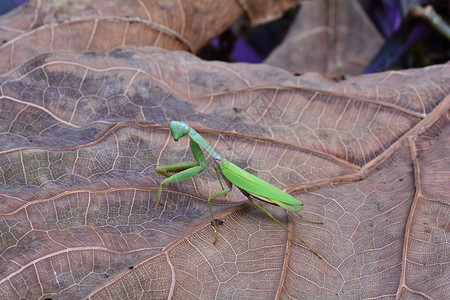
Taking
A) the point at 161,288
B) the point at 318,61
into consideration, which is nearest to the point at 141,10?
the point at 318,61

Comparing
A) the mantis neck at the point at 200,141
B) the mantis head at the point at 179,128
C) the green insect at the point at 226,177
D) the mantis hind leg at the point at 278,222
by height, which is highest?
the mantis head at the point at 179,128

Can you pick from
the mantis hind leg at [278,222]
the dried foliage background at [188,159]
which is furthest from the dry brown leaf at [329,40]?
the mantis hind leg at [278,222]

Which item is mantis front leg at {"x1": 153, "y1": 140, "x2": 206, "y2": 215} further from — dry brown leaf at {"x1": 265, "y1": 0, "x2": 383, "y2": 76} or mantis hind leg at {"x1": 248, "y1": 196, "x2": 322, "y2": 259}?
dry brown leaf at {"x1": 265, "y1": 0, "x2": 383, "y2": 76}

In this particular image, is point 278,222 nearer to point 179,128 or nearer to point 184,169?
point 184,169

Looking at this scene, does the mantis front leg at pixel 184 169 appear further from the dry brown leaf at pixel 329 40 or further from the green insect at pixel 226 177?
the dry brown leaf at pixel 329 40

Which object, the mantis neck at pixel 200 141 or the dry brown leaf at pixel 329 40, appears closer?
the mantis neck at pixel 200 141

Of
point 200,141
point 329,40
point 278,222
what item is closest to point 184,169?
point 200,141

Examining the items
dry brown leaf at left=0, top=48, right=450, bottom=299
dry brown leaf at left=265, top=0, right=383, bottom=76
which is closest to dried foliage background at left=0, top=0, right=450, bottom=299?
dry brown leaf at left=0, top=48, right=450, bottom=299

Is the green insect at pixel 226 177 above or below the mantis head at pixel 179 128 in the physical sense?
below
